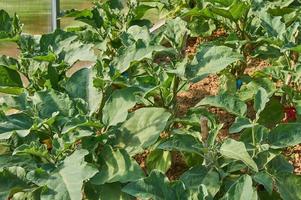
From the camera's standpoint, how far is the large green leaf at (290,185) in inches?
78.8

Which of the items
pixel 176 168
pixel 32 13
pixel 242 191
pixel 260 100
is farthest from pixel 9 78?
pixel 32 13

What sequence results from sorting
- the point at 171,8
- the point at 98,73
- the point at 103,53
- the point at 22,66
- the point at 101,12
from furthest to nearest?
the point at 171,8, the point at 101,12, the point at 103,53, the point at 22,66, the point at 98,73

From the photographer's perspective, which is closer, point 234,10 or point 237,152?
point 237,152

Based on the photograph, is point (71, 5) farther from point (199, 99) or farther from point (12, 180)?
point (12, 180)

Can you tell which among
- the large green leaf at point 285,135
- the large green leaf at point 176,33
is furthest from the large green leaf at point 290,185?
the large green leaf at point 176,33

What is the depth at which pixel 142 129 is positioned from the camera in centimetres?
217

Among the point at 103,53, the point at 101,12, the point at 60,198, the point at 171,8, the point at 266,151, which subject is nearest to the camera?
the point at 60,198

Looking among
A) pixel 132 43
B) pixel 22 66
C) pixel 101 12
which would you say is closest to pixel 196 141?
pixel 132 43

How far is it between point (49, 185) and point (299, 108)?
995 mm

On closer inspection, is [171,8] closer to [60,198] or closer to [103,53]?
[103,53]

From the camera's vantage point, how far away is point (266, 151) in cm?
203

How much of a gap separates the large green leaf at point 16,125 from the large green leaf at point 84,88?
22cm

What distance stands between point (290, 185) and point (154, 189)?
483 millimetres

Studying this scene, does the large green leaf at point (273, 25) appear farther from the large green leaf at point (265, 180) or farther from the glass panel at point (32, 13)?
the glass panel at point (32, 13)
